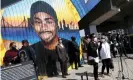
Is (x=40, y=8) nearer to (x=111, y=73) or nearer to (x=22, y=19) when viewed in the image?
(x=22, y=19)

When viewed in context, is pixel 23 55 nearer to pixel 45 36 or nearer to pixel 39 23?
pixel 39 23

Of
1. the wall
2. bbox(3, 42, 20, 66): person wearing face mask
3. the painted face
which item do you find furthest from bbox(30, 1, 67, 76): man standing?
bbox(3, 42, 20, 66): person wearing face mask

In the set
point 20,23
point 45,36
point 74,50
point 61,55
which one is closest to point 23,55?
point 20,23

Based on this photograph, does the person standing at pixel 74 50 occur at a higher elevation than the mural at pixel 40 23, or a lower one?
lower

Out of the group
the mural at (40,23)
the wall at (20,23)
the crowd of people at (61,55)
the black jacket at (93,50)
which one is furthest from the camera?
the mural at (40,23)

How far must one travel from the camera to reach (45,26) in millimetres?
16953

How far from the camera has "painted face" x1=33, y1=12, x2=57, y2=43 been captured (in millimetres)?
16414

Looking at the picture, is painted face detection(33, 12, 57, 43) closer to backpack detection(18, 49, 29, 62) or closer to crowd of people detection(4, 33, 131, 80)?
crowd of people detection(4, 33, 131, 80)

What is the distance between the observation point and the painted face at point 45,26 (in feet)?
53.9

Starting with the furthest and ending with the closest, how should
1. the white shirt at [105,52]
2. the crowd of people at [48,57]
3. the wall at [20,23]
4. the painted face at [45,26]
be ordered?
the painted face at [45,26] < the white shirt at [105,52] < the wall at [20,23] < the crowd of people at [48,57]

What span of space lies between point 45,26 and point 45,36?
0.47 metres

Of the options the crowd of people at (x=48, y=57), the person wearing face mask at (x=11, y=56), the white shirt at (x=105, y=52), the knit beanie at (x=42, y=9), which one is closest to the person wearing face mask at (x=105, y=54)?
the white shirt at (x=105, y=52)

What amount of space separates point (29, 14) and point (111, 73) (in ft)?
15.0

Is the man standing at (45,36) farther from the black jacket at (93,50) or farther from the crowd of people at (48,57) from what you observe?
the black jacket at (93,50)
